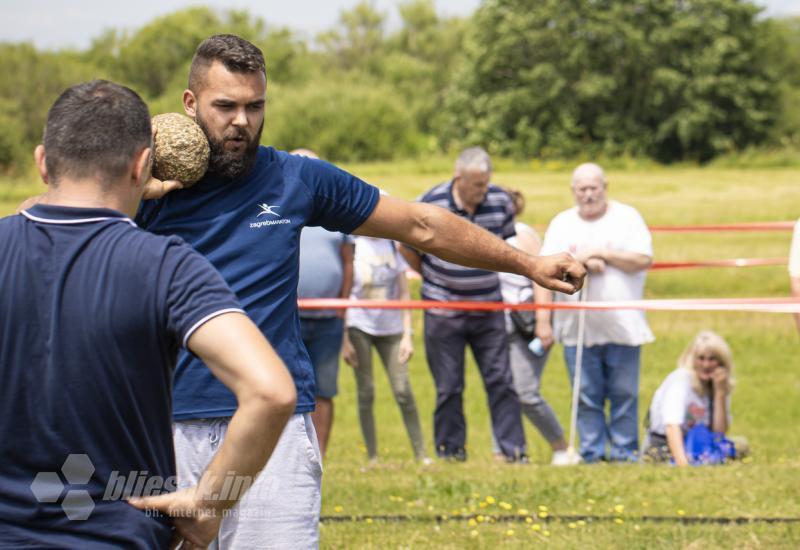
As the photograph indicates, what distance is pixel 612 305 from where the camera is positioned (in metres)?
6.88

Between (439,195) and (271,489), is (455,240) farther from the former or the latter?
(439,195)

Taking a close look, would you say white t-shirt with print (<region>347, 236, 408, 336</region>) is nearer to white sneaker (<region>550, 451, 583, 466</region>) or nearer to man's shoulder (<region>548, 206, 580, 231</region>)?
man's shoulder (<region>548, 206, 580, 231</region>)

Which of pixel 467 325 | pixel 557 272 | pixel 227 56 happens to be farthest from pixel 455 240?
pixel 467 325

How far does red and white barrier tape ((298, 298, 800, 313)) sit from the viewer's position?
21.6 feet

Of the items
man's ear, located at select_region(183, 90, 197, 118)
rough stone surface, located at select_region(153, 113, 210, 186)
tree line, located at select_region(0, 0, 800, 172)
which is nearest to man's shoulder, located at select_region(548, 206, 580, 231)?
man's ear, located at select_region(183, 90, 197, 118)

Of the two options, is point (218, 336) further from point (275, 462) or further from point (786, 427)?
point (786, 427)

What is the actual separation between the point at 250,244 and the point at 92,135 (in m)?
1.08

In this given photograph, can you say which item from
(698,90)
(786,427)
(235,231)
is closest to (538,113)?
(698,90)

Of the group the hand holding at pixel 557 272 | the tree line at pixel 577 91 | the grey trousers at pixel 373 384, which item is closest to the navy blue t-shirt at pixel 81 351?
the hand holding at pixel 557 272

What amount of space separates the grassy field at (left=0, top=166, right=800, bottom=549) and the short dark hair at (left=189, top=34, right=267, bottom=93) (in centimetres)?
278

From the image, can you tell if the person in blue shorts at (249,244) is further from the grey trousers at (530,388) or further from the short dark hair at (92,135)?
the grey trousers at (530,388)

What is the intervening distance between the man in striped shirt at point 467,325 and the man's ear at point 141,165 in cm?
553

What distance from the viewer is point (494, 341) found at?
834 cm

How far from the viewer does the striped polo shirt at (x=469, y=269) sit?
8.07 m
